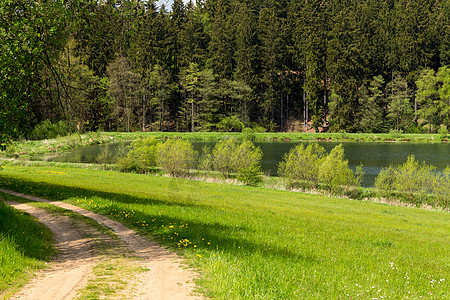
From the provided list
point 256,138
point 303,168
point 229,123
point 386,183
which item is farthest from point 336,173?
point 229,123

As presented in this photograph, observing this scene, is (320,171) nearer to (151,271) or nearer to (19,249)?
(151,271)

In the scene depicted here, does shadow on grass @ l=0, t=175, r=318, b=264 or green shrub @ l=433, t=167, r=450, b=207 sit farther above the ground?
shadow on grass @ l=0, t=175, r=318, b=264

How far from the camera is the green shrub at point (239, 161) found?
3638 centimetres

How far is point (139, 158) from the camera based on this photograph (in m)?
41.4

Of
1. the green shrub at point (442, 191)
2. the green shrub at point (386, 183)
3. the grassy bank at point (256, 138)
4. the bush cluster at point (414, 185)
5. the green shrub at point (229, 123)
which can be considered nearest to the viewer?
the green shrub at point (442, 191)

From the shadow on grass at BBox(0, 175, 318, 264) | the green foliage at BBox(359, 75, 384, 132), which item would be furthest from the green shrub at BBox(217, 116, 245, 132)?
the shadow on grass at BBox(0, 175, 318, 264)

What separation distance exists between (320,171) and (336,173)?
1.51 meters

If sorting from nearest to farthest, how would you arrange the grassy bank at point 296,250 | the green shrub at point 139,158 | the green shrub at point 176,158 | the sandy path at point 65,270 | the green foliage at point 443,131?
the sandy path at point 65,270 → the grassy bank at point 296,250 → the green shrub at point 176,158 → the green shrub at point 139,158 → the green foliage at point 443,131

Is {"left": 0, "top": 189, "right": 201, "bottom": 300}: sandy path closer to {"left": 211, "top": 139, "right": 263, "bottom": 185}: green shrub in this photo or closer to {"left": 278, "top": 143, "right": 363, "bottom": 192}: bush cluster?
{"left": 278, "top": 143, "right": 363, "bottom": 192}: bush cluster

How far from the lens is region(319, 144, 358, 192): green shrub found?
31969 mm

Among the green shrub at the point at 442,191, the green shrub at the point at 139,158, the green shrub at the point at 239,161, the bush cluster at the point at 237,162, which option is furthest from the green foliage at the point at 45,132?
the green shrub at the point at 442,191

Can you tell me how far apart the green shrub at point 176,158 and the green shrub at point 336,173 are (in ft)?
48.6

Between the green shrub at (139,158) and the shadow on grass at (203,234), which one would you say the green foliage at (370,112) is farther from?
the shadow on grass at (203,234)

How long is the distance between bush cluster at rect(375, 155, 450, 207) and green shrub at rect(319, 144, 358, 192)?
8.82ft
